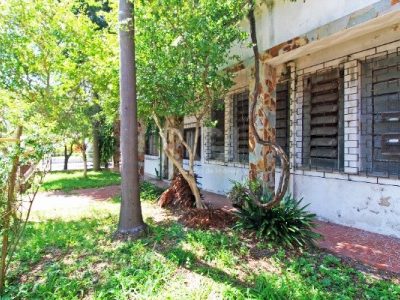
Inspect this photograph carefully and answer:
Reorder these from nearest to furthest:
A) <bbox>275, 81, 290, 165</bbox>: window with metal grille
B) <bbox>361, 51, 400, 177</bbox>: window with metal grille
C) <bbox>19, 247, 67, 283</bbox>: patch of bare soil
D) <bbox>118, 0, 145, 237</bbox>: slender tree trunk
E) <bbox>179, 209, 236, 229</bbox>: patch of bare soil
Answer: <bbox>19, 247, 67, 283</bbox>: patch of bare soil, <bbox>118, 0, 145, 237</bbox>: slender tree trunk, <bbox>361, 51, 400, 177</bbox>: window with metal grille, <bbox>179, 209, 236, 229</bbox>: patch of bare soil, <bbox>275, 81, 290, 165</bbox>: window with metal grille

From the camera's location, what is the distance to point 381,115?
19.1 feet

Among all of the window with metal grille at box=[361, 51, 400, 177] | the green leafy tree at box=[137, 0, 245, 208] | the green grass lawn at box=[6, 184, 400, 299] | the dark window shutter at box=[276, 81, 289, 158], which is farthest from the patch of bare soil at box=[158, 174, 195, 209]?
the window with metal grille at box=[361, 51, 400, 177]

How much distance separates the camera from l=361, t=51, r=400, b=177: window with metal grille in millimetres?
5598

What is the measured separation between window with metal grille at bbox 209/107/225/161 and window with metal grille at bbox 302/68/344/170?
3.52 metres

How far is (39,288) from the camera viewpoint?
145 inches

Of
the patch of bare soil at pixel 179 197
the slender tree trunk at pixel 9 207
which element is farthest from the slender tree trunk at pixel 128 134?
the patch of bare soil at pixel 179 197

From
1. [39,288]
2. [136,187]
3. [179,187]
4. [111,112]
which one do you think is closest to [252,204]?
[136,187]

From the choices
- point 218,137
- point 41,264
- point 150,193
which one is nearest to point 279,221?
point 41,264

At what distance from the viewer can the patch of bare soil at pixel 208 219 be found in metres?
5.79

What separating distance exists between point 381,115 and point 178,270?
14.3 feet

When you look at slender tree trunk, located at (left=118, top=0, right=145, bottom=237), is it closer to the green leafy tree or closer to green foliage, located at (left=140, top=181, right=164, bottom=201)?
the green leafy tree

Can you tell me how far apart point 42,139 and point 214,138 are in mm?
7677

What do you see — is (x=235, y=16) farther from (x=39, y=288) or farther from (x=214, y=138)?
(x=214, y=138)

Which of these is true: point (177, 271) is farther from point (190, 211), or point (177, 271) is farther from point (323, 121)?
point (323, 121)
